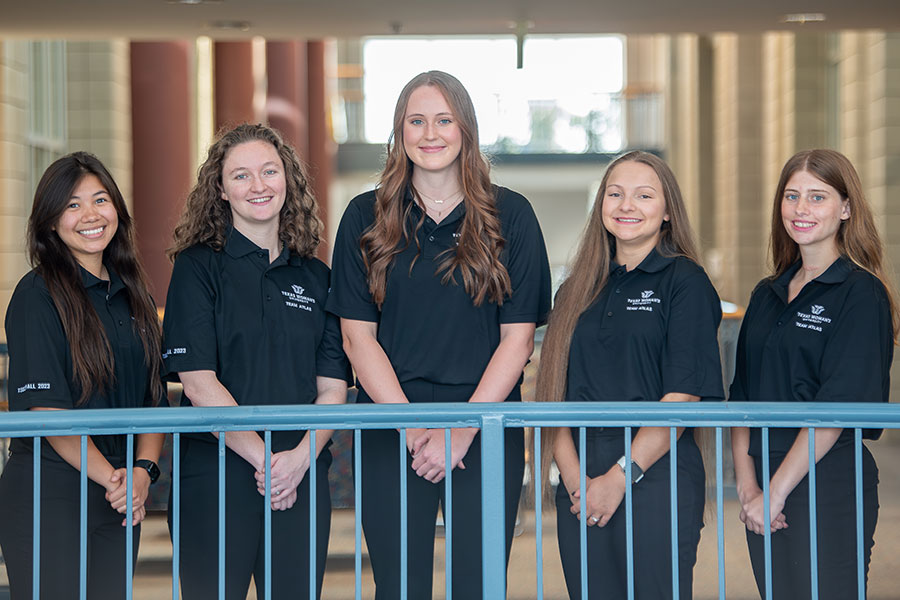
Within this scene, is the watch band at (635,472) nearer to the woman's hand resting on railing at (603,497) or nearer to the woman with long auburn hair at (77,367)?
the woman's hand resting on railing at (603,497)

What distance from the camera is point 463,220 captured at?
3268 millimetres

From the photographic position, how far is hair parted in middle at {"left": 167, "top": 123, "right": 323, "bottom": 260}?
3291mm

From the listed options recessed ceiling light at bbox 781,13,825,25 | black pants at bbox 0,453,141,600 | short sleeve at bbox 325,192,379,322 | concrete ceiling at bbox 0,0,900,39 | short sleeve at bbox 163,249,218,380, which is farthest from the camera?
recessed ceiling light at bbox 781,13,825,25

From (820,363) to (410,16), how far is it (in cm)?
462

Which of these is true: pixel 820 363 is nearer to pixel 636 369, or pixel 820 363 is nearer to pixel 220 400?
pixel 636 369

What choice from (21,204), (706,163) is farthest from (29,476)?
(706,163)

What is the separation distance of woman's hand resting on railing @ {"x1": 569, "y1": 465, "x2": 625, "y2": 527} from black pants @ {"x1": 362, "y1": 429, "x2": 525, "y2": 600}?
0.22 metres

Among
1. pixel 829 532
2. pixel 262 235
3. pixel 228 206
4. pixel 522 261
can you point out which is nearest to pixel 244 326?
pixel 262 235

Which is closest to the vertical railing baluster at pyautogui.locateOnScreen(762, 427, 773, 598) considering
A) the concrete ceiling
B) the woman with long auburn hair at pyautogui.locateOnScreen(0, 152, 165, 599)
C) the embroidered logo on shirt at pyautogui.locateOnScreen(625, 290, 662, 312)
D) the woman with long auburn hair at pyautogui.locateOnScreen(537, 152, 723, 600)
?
the woman with long auburn hair at pyautogui.locateOnScreen(537, 152, 723, 600)

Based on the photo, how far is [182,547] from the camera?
Answer: 3.13 metres

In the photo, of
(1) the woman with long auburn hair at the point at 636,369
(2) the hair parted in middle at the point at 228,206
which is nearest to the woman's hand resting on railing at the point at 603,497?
(1) the woman with long auburn hair at the point at 636,369

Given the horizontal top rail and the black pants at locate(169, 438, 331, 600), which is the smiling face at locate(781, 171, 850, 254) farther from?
the black pants at locate(169, 438, 331, 600)

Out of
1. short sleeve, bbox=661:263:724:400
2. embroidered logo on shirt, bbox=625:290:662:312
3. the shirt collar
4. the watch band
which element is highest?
the shirt collar

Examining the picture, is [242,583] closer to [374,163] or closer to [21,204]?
[21,204]
